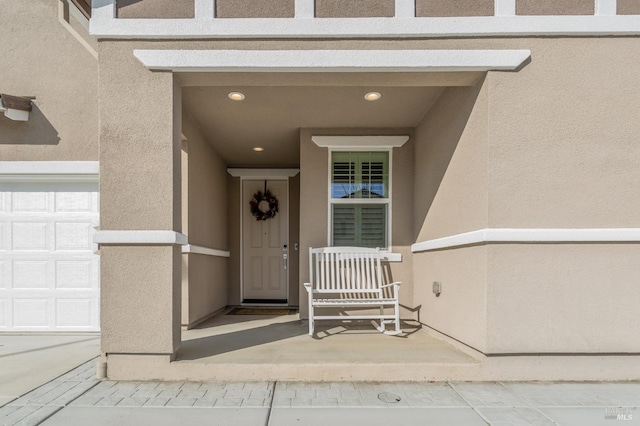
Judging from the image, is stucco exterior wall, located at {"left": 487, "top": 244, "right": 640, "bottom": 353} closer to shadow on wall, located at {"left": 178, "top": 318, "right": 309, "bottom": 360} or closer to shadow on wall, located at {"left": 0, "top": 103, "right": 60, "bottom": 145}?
shadow on wall, located at {"left": 178, "top": 318, "right": 309, "bottom": 360}

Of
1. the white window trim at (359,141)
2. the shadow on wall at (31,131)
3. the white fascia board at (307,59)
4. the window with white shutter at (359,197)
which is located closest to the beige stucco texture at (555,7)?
the white fascia board at (307,59)

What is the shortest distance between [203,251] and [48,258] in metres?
1.93

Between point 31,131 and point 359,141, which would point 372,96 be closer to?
point 359,141

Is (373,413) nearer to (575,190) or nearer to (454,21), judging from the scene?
(575,190)

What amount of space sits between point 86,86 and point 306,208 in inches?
125

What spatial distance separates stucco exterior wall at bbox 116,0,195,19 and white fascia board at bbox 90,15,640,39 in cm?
6

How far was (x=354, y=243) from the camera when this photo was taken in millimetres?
Result: 4719

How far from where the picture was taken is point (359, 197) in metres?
4.73

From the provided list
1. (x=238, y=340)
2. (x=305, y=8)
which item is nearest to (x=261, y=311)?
(x=238, y=340)

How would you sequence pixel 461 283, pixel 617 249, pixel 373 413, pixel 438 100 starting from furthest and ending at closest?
1. pixel 438 100
2. pixel 461 283
3. pixel 617 249
4. pixel 373 413

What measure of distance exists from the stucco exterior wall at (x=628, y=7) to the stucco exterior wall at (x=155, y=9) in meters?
3.63

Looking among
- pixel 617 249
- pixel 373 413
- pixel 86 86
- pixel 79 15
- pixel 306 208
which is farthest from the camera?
pixel 306 208

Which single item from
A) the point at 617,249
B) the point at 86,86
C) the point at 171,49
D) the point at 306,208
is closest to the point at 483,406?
the point at 617,249

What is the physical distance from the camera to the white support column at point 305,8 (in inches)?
116
